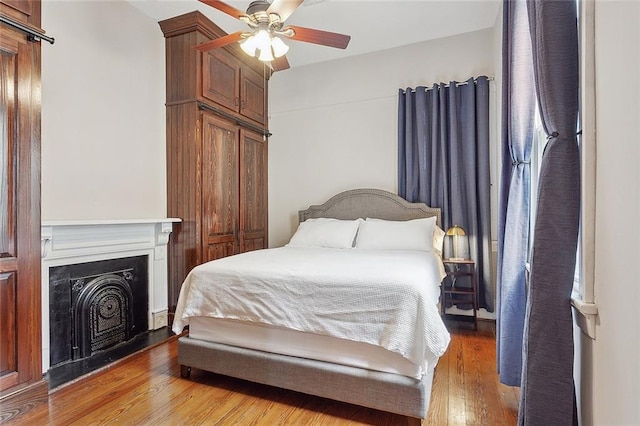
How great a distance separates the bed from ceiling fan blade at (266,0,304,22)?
5.35 ft

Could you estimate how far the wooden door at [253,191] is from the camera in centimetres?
391

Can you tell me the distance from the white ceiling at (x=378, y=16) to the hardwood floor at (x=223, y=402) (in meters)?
3.07

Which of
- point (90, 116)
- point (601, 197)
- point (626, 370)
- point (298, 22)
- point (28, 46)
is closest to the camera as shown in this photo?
point (626, 370)

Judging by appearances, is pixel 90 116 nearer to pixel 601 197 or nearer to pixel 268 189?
pixel 268 189

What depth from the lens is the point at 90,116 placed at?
264cm

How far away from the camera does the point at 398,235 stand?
126 inches

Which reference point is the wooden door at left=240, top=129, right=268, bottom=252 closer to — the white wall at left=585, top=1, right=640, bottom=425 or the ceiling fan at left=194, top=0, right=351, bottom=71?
the ceiling fan at left=194, top=0, right=351, bottom=71

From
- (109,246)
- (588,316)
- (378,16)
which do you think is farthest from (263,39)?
(588,316)

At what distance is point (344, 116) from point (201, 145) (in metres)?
1.77

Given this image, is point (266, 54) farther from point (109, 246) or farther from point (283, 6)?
point (109, 246)

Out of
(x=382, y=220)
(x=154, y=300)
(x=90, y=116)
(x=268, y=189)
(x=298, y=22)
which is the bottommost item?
(x=154, y=300)

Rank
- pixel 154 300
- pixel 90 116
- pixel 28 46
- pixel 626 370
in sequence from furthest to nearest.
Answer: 1. pixel 154 300
2. pixel 90 116
3. pixel 28 46
4. pixel 626 370

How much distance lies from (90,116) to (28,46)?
78 cm

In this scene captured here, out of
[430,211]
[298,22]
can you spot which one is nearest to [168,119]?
[298,22]
